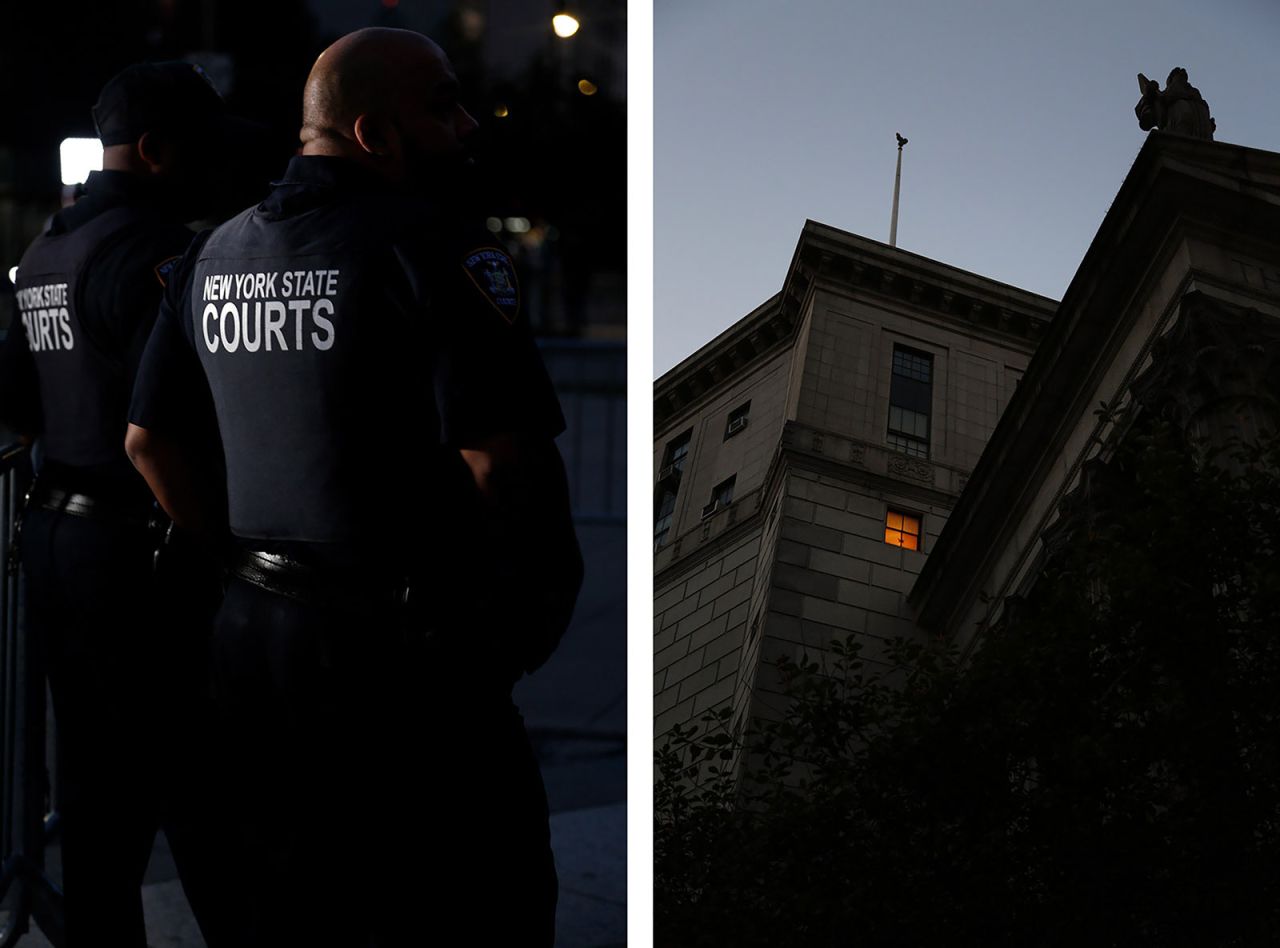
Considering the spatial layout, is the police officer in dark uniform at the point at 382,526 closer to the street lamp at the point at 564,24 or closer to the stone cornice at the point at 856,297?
the stone cornice at the point at 856,297

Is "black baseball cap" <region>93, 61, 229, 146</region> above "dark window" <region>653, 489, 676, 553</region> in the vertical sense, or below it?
above

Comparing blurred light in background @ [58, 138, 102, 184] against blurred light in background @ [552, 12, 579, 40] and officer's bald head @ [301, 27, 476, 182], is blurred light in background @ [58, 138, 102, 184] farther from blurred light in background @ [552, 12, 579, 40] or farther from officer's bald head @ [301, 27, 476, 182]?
blurred light in background @ [552, 12, 579, 40]

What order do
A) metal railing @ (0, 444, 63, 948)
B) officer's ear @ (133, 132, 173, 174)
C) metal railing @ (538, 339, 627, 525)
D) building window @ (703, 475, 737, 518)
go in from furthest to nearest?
metal railing @ (538, 339, 627, 525) < building window @ (703, 475, 737, 518) < metal railing @ (0, 444, 63, 948) < officer's ear @ (133, 132, 173, 174)

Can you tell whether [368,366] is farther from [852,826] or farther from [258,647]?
[852,826]

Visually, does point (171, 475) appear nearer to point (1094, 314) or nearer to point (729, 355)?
point (729, 355)

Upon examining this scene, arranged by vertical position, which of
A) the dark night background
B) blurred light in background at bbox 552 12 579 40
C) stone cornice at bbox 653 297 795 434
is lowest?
stone cornice at bbox 653 297 795 434

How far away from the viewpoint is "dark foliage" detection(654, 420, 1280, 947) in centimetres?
388

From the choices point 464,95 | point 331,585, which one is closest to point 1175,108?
point 331,585

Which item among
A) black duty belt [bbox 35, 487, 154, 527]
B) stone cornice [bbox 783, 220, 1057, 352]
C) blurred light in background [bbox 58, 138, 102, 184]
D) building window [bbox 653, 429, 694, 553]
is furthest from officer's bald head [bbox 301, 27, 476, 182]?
building window [bbox 653, 429, 694, 553]

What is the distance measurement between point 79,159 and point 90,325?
1.03 metres

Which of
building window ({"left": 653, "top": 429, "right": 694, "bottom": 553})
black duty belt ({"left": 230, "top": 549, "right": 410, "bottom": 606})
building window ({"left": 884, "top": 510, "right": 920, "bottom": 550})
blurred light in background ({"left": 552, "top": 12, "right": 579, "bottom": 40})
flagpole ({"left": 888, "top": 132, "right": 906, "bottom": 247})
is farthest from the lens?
blurred light in background ({"left": 552, "top": 12, "right": 579, "bottom": 40})

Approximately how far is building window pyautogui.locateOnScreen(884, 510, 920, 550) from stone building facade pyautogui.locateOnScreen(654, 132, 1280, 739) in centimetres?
1

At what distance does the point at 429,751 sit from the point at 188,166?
1.49 m

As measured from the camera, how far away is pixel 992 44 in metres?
4.73
